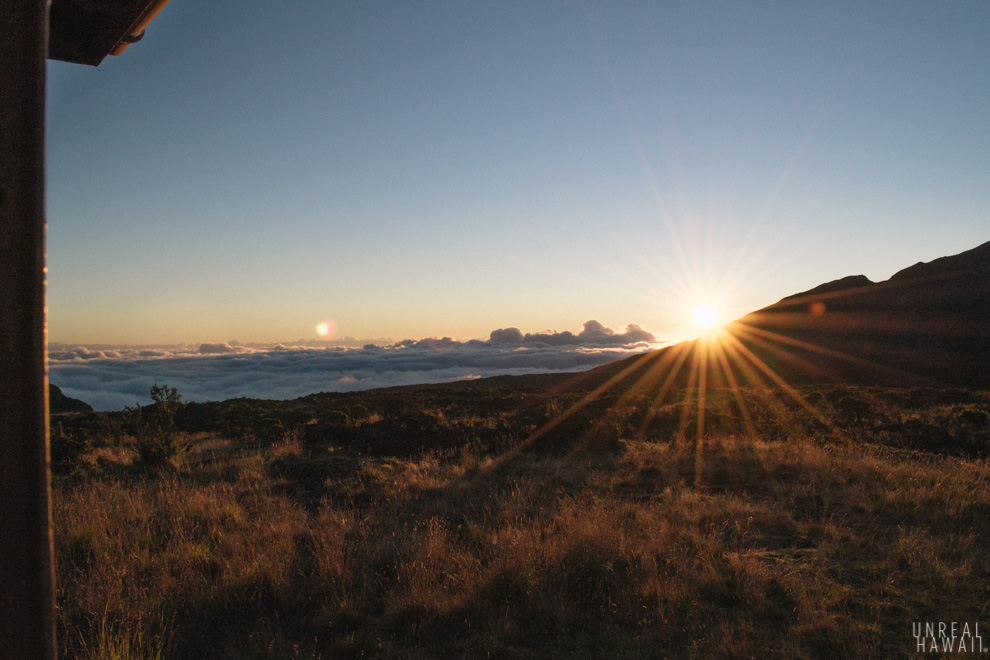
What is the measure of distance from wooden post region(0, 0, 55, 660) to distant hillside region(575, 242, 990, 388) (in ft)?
126

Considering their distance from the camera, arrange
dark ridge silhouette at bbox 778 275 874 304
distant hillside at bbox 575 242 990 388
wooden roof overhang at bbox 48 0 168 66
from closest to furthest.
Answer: wooden roof overhang at bbox 48 0 168 66, distant hillside at bbox 575 242 990 388, dark ridge silhouette at bbox 778 275 874 304

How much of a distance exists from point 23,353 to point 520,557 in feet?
13.5

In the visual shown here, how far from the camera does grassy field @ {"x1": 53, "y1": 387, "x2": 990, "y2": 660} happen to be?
12.2 feet

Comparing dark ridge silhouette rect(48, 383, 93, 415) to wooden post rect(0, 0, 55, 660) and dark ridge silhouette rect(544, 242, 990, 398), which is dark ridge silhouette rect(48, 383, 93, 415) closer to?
dark ridge silhouette rect(544, 242, 990, 398)

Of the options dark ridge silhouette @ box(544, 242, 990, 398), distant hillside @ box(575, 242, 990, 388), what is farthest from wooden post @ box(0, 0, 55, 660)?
distant hillside @ box(575, 242, 990, 388)

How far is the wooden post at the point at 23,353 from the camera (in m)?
1.29

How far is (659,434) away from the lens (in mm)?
14789

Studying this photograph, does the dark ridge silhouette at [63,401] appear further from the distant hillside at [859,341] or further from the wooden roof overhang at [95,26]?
the wooden roof overhang at [95,26]

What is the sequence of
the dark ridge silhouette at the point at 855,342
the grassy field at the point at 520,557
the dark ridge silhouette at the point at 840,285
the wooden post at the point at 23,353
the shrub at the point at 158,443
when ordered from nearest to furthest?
the wooden post at the point at 23,353 < the grassy field at the point at 520,557 < the shrub at the point at 158,443 < the dark ridge silhouette at the point at 855,342 < the dark ridge silhouette at the point at 840,285

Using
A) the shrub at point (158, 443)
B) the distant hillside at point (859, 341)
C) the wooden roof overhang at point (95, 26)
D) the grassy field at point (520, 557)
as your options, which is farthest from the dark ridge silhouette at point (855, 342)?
the wooden roof overhang at point (95, 26)

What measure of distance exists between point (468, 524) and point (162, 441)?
7.58 m

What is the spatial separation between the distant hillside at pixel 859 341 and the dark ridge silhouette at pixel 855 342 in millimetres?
80

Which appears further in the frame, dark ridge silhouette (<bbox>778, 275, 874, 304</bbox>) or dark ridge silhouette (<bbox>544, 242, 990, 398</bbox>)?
dark ridge silhouette (<bbox>778, 275, 874, 304</bbox>)

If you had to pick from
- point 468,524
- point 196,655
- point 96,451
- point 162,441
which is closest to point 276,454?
point 162,441
